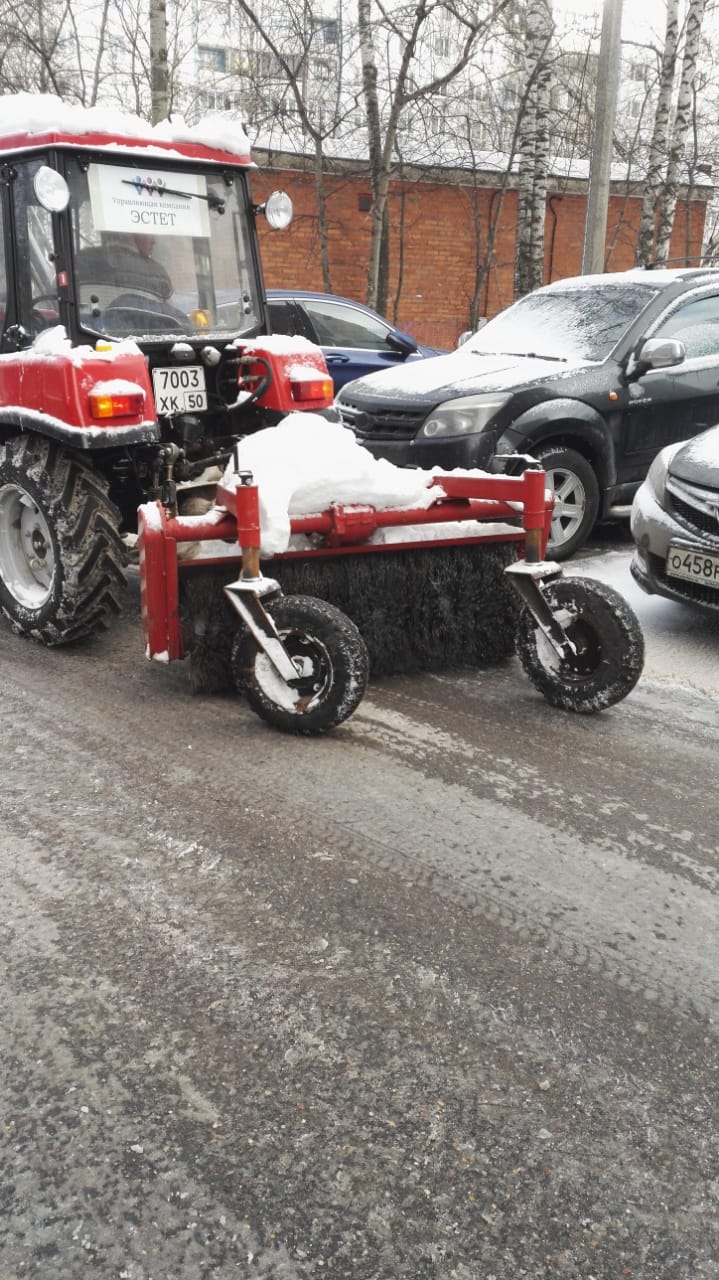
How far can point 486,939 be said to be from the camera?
2.76 meters

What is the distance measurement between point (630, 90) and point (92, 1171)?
37794 millimetres

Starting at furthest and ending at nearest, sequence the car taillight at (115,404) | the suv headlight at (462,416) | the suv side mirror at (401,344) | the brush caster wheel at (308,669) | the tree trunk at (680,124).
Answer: the tree trunk at (680,124), the suv side mirror at (401,344), the suv headlight at (462,416), the car taillight at (115,404), the brush caster wheel at (308,669)

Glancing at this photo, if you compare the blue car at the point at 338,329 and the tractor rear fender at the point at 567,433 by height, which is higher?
the blue car at the point at 338,329

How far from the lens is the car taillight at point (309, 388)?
18.3 ft

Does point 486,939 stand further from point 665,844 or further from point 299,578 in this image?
point 299,578

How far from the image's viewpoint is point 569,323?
26.1ft

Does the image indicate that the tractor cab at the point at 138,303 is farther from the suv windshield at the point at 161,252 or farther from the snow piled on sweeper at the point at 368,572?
the snow piled on sweeper at the point at 368,572

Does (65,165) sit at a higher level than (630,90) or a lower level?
lower

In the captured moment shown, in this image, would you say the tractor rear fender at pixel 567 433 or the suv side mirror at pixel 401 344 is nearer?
the tractor rear fender at pixel 567 433

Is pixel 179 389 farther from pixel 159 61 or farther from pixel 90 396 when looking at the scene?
pixel 159 61

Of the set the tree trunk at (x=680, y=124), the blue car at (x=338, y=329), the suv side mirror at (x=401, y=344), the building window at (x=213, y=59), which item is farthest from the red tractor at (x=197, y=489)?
the building window at (x=213, y=59)

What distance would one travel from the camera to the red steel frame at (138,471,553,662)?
4.05 metres

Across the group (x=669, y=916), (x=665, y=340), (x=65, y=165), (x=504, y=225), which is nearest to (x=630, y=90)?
(x=504, y=225)

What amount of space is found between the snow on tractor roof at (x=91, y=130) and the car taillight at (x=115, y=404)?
1207mm
